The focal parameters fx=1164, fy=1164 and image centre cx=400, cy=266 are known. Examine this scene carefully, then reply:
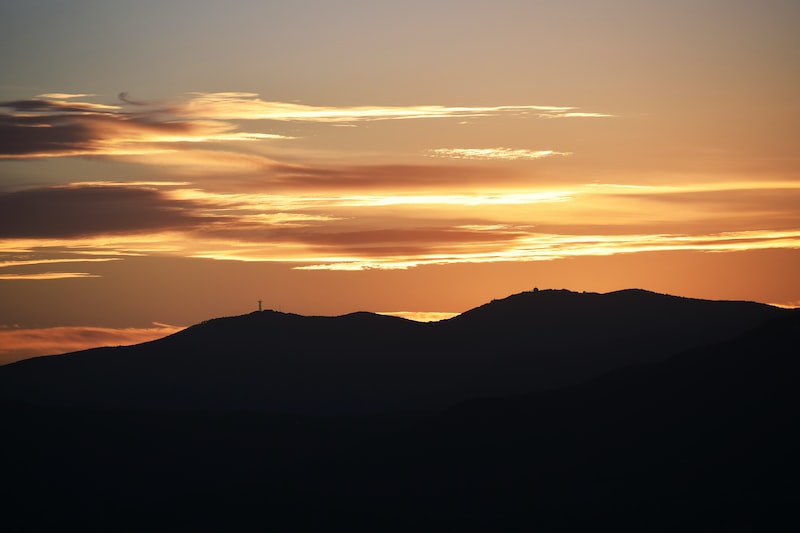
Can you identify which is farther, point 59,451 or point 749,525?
point 59,451

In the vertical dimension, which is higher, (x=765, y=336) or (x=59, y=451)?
(x=765, y=336)

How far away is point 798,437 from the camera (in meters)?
141

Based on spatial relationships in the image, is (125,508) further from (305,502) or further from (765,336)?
(765,336)

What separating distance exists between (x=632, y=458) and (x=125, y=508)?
70.8 m

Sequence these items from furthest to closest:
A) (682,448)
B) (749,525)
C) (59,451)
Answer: (59,451) < (682,448) < (749,525)

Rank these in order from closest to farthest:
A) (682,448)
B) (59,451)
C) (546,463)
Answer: (682,448) < (546,463) < (59,451)

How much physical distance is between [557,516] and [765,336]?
51.6m

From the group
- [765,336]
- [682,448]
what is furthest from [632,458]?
[765,336]

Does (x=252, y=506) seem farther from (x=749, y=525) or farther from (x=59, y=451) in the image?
(x=749, y=525)

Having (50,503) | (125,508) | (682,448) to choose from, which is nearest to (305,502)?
(125,508)

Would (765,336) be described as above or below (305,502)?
above

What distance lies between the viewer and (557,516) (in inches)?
5551

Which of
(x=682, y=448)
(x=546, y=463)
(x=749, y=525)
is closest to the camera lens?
(x=749, y=525)

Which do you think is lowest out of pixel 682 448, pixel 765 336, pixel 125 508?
pixel 125 508
